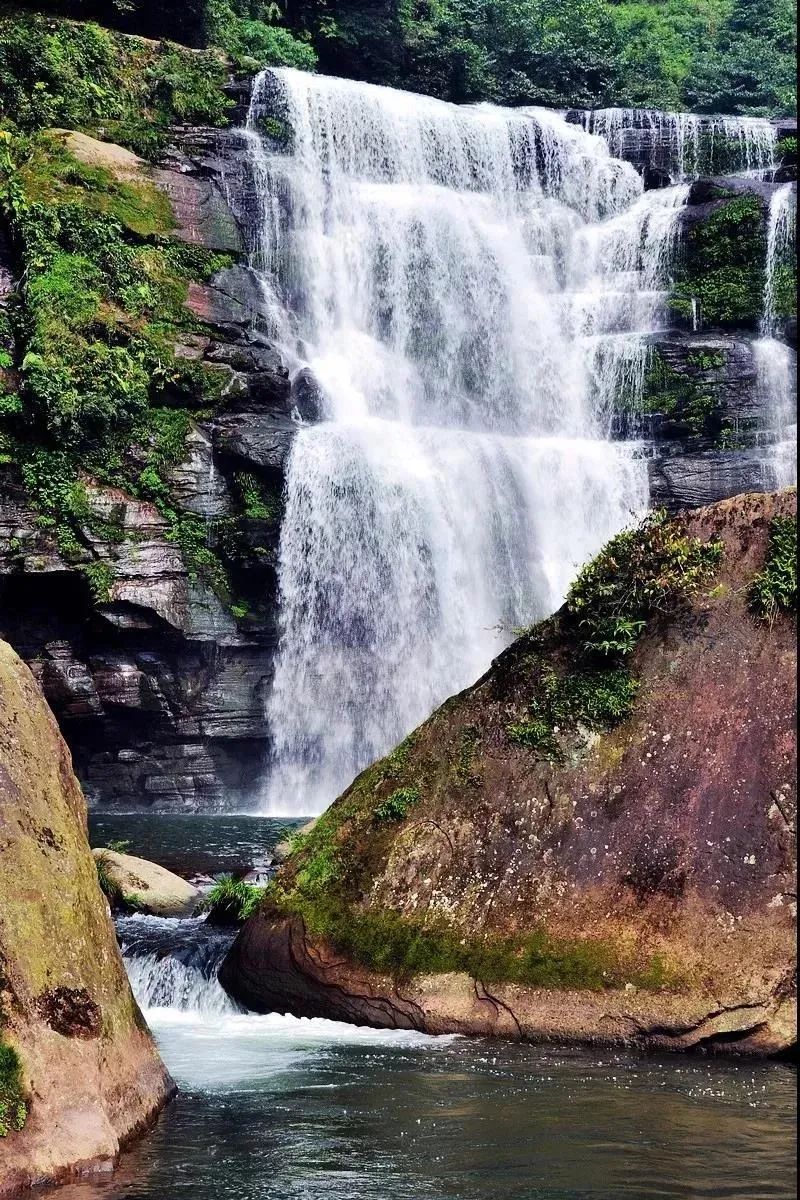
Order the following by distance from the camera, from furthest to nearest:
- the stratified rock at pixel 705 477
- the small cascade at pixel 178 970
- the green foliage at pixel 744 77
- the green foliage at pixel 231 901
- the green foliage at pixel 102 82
Answer: the green foliage at pixel 744 77
the green foliage at pixel 102 82
the stratified rock at pixel 705 477
the green foliage at pixel 231 901
the small cascade at pixel 178 970

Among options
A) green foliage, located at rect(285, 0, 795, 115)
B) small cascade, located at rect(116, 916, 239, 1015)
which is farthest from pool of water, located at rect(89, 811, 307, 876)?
green foliage, located at rect(285, 0, 795, 115)

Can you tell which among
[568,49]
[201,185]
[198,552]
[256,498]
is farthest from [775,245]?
[198,552]

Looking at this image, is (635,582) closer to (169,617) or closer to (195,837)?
(195,837)

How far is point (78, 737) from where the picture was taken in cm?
2459

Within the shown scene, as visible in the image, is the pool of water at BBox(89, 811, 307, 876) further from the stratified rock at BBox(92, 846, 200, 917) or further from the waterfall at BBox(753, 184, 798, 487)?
the waterfall at BBox(753, 184, 798, 487)

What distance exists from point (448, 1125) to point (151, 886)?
7.02 meters

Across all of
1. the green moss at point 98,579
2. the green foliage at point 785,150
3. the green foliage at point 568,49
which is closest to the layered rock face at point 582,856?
the green moss at point 98,579

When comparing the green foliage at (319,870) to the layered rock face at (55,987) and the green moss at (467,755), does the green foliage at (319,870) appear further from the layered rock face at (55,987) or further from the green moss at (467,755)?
the layered rock face at (55,987)

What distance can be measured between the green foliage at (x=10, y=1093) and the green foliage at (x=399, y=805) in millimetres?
4407

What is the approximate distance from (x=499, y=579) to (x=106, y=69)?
17.0m

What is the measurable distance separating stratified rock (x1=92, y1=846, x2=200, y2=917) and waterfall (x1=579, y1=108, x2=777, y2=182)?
28.9 m

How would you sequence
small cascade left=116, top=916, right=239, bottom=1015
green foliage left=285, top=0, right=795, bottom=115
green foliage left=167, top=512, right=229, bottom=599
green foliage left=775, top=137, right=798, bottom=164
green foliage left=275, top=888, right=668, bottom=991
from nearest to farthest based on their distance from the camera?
1. green foliage left=275, top=888, right=668, bottom=991
2. small cascade left=116, top=916, right=239, bottom=1015
3. green foliage left=167, top=512, right=229, bottom=599
4. green foliage left=775, top=137, right=798, bottom=164
5. green foliage left=285, top=0, right=795, bottom=115

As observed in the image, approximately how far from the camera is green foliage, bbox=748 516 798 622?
10148 millimetres

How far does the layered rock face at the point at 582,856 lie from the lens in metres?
9.12
